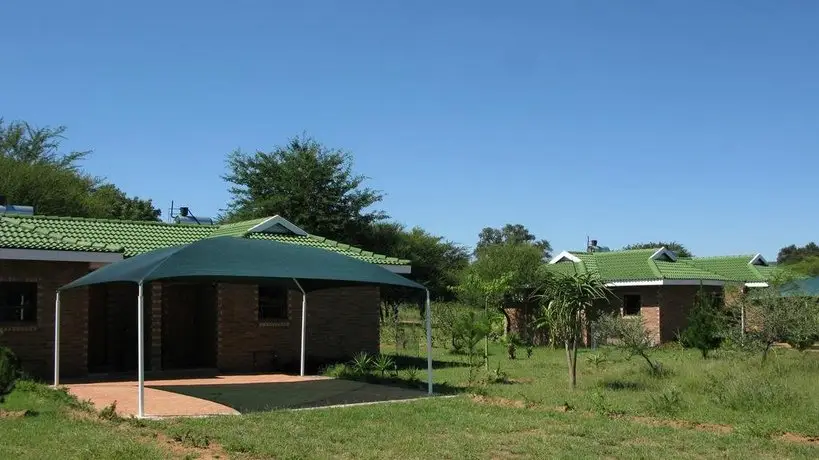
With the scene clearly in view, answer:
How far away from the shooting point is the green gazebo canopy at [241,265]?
542 inches

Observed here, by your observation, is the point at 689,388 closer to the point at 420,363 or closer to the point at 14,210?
the point at 420,363

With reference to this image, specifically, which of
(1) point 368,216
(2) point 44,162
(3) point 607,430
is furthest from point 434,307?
(2) point 44,162

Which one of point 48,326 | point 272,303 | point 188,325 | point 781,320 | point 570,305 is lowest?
point 188,325

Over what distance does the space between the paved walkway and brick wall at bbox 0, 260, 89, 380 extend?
1478 mm

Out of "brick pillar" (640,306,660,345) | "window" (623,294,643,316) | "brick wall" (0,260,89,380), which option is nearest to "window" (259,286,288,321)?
"brick wall" (0,260,89,380)

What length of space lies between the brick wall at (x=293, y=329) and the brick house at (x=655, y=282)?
12.1 meters

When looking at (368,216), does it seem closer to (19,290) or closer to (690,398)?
(19,290)

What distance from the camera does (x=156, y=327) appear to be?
1998 cm

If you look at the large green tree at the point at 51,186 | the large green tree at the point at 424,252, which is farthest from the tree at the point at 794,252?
the large green tree at the point at 51,186

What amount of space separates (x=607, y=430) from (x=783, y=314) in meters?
9.24

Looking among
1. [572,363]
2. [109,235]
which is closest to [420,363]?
[572,363]

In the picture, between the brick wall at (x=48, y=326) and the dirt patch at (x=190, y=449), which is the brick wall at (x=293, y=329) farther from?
the dirt patch at (x=190, y=449)

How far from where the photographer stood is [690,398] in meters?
14.6

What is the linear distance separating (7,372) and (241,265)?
182 inches
